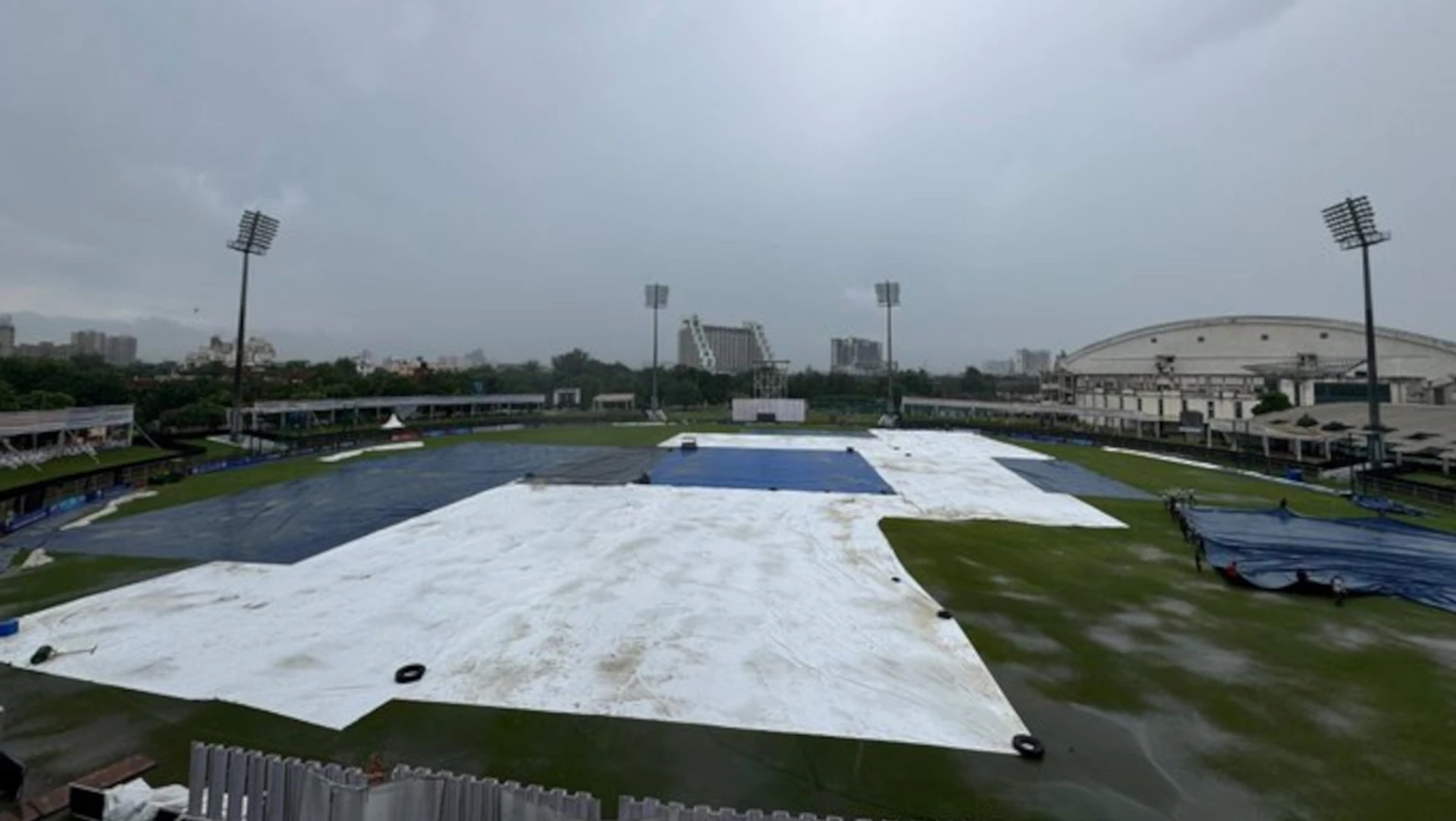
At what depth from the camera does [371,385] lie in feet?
234

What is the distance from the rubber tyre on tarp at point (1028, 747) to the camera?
23.9 feet

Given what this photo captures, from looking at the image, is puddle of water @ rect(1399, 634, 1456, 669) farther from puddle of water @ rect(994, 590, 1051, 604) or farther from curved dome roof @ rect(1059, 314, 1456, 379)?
curved dome roof @ rect(1059, 314, 1456, 379)

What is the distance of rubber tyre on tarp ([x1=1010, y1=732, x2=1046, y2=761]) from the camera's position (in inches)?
287

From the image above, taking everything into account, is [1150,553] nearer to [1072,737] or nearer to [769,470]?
[1072,737]

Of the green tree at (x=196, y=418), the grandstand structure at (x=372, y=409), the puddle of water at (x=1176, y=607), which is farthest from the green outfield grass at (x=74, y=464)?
the puddle of water at (x=1176, y=607)

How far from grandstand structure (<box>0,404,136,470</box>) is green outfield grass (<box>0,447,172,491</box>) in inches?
13.7

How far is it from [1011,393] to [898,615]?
111925 millimetres

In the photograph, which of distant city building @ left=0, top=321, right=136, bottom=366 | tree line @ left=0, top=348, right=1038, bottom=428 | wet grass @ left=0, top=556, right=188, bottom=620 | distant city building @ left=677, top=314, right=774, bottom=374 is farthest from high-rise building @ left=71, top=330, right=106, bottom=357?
wet grass @ left=0, top=556, right=188, bottom=620

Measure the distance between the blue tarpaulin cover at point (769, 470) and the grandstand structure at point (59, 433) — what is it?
30128 millimetres

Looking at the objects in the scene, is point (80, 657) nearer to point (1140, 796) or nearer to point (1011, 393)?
point (1140, 796)

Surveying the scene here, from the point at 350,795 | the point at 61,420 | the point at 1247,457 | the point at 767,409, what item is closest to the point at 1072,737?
the point at 350,795

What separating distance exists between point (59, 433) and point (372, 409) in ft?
82.7

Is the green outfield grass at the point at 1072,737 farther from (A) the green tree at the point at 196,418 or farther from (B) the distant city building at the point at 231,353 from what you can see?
(B) the distant city building at the point at 231,353

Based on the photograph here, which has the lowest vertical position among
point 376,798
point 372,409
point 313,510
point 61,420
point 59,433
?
point 313,510
